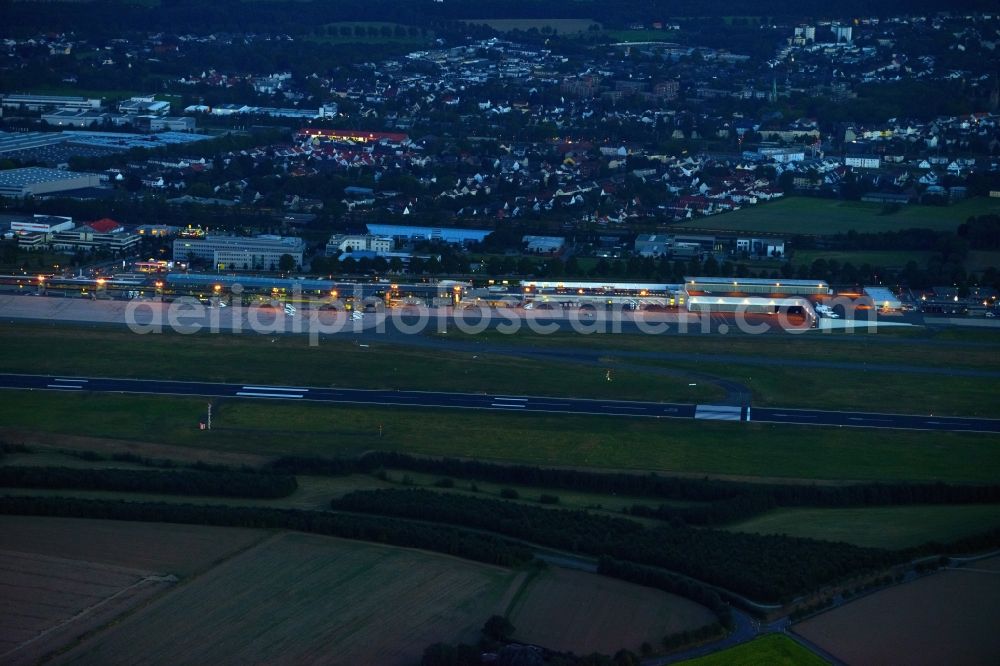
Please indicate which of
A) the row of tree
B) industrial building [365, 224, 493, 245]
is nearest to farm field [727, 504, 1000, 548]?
the row of tree

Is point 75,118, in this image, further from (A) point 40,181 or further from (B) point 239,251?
(B) point 239,251

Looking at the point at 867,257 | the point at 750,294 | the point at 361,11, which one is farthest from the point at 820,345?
the point at 361,11

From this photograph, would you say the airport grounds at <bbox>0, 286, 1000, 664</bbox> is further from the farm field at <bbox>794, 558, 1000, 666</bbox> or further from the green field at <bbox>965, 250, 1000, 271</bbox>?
the green field at <bbox>965, 250, 1000, 271</bbox>

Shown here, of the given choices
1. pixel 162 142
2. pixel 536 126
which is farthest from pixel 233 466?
pixel 536 126

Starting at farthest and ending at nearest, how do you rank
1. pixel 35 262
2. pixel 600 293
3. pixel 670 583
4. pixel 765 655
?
pixel 35 262, pixel 600 293, pixel 670 583, pixel 765 655

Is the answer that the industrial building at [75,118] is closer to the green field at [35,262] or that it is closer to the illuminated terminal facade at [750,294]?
→ the green field at [35,262]

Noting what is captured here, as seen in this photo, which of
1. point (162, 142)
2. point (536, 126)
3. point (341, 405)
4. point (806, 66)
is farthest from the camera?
point (806, 66)

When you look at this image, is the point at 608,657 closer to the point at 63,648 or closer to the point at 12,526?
the point at 63,648
